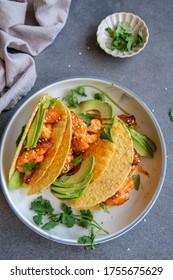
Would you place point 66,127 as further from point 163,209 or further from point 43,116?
point 163,209

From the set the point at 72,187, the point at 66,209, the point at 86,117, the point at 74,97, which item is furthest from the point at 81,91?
the point at 66,209

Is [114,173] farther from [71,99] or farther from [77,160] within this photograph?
[71,99]

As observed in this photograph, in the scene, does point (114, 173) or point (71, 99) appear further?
point (71, 99)

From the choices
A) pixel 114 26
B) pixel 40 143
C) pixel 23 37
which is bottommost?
pixel 40 143

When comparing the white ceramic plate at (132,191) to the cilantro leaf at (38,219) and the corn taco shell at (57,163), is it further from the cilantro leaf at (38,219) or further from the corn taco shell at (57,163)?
the corn taco shell at (57,163)

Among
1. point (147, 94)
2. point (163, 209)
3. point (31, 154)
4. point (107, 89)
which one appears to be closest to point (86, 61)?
point (107, 89)
